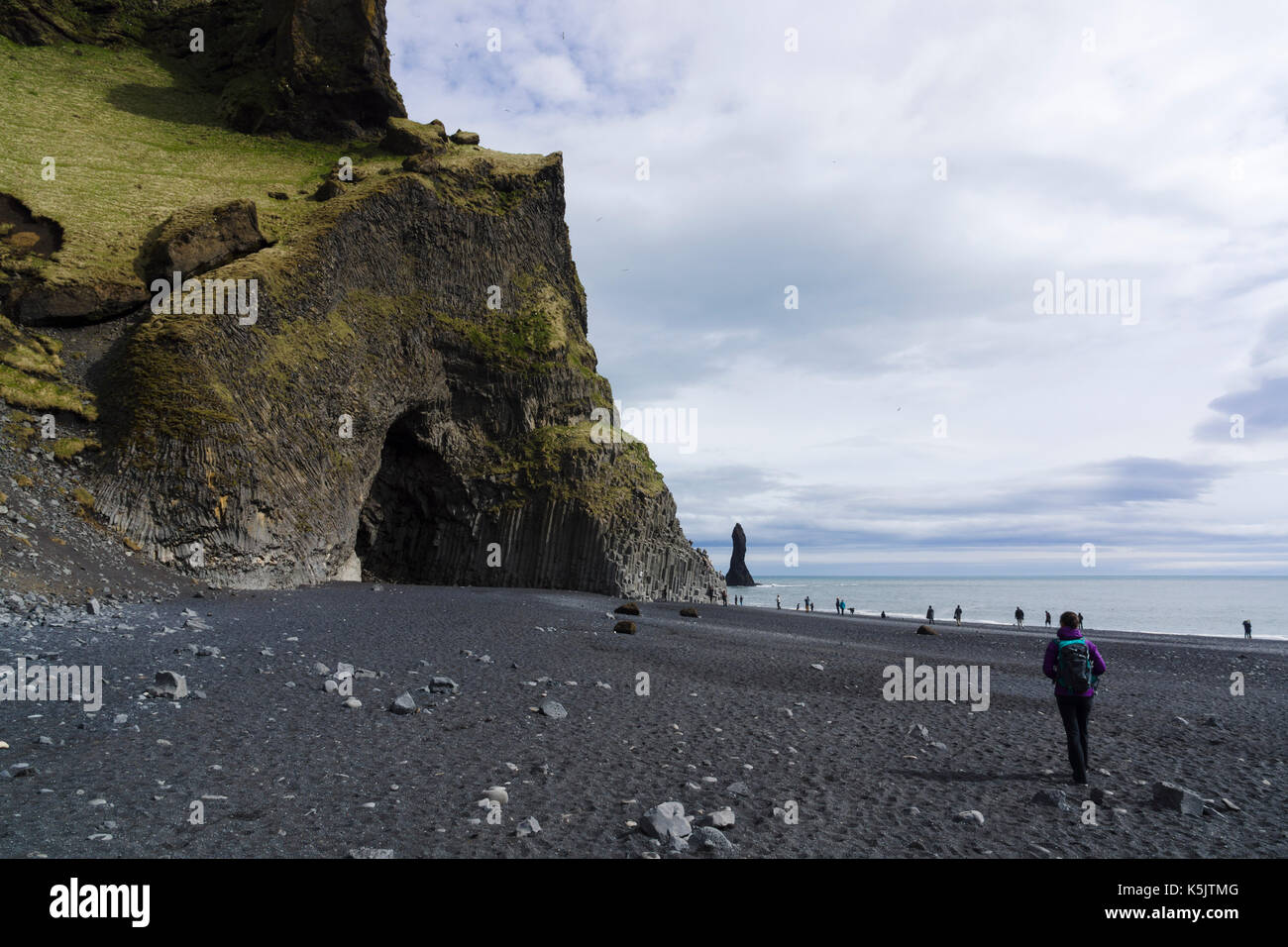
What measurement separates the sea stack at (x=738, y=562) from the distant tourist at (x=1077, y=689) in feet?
Result: 515

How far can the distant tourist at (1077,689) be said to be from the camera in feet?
29.8

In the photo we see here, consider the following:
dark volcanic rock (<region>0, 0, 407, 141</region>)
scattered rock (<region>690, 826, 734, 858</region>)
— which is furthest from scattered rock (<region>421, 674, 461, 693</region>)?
dark volcanic rock (<region>0, 0, 407, 141</region>)

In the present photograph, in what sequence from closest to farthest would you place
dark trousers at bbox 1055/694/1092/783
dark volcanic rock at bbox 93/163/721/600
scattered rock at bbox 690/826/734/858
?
scattered rock at bbox 690/826/734/858 → dark trousers at bbox 1055/694/1092/783 → dark volcanic rock at bbox 93/163/721/600

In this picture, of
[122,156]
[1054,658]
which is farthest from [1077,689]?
[122,156]

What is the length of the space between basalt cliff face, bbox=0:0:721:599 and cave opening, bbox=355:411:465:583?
16cm

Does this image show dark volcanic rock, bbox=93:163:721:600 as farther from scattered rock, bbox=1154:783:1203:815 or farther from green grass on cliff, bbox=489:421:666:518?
scattered rock, bbox=1154:783:1203:815

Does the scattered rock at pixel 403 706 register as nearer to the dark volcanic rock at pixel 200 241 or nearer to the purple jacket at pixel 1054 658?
the purple jacket at pixel 1054 658

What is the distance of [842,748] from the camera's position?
10367mm

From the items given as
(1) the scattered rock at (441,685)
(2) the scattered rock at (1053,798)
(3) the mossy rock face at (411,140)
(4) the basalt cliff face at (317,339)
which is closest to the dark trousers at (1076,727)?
(2) the scattered rock at (1053,798)

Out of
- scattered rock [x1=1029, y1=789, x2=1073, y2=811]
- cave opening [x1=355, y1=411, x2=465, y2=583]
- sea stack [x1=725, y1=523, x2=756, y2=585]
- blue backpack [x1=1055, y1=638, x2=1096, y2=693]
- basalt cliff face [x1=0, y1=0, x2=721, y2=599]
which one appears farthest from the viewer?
sea stack [x1=725, y1=523, x2=756, y2=585]

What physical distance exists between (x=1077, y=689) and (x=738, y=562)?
169143 millimetres

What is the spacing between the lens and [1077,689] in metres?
9.22

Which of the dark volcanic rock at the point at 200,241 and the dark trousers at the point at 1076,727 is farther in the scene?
the dark volcanic rock at the point at 200,241

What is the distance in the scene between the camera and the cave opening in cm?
4578
